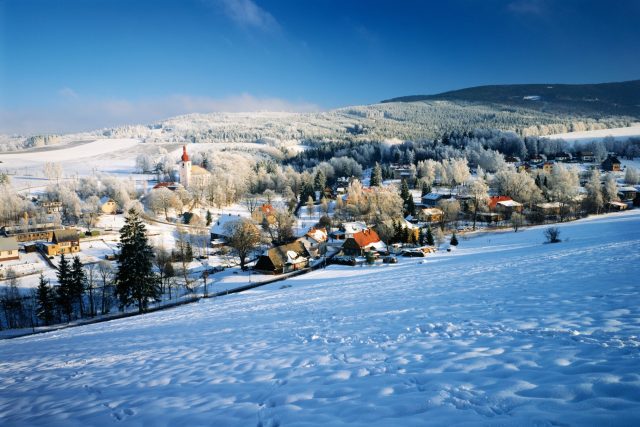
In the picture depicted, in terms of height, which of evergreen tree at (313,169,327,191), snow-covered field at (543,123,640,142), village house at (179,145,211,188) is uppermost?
snow-covered field at (543,123,640,142)

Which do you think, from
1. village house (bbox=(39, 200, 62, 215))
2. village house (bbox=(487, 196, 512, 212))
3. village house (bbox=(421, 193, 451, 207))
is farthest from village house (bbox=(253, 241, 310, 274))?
village house (bbox=(39, 200, 62, 215))

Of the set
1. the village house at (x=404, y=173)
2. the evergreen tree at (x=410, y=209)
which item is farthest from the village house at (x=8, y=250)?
the village house at (x=404, y=173)

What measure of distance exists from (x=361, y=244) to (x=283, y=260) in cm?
884

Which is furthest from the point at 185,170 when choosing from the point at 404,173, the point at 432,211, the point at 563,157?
the point at 563,157

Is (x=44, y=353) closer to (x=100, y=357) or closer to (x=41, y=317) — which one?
(x=100, y=357)

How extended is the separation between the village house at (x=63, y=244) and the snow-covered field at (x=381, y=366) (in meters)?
35.2

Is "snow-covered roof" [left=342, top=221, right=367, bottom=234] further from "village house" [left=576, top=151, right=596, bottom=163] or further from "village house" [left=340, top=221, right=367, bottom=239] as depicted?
"village house" [left=576, top=151, right=596, bottom=163]

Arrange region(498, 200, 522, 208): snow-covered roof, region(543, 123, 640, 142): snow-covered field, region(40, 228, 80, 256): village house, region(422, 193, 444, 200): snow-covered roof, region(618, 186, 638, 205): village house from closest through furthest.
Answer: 1. region(40, 228, 80, 256): village house
2. region(498, 200, 522, 208): snow-covered roof
3. region(618, 186, 638, 205): village house
4. region(422, 193, 444, 200): snow-covered roof
5. region(543, 123, 640, 142): snow-covered field

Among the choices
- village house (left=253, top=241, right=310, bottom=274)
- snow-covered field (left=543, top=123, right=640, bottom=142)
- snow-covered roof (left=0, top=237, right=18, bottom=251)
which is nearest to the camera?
village house (left=253, top=241, right=310, bottom=274)

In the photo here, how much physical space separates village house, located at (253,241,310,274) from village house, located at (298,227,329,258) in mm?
4059

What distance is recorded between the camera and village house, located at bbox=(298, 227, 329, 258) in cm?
4274

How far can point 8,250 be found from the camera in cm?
3931

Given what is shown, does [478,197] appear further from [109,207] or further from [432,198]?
[109,207]

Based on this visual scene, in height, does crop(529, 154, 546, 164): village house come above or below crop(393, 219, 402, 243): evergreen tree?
above
